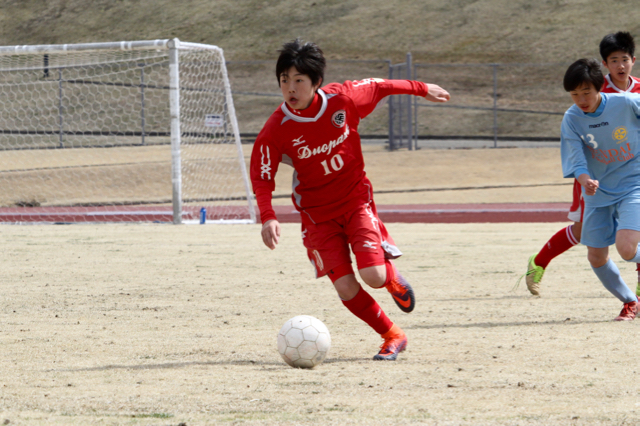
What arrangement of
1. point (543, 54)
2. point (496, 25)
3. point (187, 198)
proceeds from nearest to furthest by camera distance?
point (187, 198)
point (543, 54)
point (496, 25)

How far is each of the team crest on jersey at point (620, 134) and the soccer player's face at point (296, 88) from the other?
2125mm

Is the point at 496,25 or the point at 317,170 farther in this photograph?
the point at 496,25

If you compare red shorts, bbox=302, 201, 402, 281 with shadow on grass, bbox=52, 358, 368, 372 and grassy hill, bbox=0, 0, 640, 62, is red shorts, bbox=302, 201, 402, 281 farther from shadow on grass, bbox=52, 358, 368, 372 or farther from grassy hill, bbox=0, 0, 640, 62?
grassy hill, bbox=0, 0, 640, 62

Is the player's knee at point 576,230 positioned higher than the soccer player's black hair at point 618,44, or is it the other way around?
the soccer player's black hair at point 618,44

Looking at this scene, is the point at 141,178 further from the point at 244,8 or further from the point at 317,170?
the point at 244,8

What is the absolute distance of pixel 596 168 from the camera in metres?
5.52

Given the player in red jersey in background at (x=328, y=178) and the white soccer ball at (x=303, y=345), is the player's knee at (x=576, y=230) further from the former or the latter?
the white soccer ball at (x=303, y=345)

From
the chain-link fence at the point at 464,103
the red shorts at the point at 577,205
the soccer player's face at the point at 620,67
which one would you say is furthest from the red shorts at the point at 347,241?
the chain-link fence at the point at 464,103

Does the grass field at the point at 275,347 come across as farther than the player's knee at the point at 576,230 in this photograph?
No

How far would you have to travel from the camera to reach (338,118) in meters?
4.70

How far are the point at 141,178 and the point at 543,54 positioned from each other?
2525 cm

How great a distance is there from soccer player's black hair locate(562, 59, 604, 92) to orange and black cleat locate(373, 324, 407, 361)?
202cm

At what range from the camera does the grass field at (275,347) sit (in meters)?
3.35

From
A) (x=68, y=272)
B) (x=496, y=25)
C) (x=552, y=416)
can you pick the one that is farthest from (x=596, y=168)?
(x=496, y=25)
